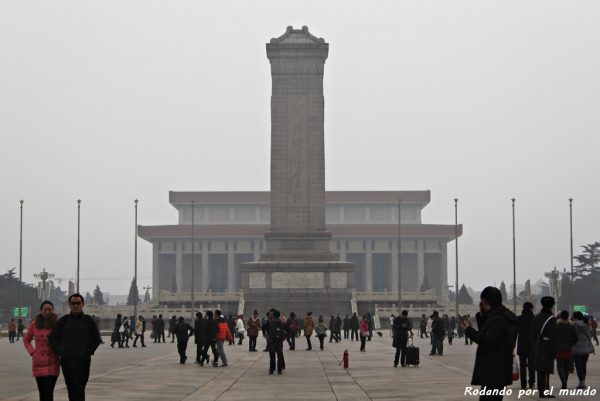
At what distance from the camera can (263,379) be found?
92.6 ft

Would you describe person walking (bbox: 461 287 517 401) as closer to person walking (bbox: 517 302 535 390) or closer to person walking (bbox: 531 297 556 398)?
person walking (bbox: 531 297 556 398)

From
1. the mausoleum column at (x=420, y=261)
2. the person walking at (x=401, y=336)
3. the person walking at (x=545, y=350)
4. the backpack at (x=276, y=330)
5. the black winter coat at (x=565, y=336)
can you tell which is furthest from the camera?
the mausoleum column at (x=420, y=261)

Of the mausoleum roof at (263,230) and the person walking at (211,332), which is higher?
the mausoleum roof at (263,230)

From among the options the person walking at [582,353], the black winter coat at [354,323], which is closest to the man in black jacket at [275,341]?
the person walking at [582,353]

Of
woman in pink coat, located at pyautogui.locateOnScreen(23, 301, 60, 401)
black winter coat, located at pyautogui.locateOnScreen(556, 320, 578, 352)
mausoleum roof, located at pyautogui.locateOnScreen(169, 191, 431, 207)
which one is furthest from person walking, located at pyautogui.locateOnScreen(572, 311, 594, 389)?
mausoleum roof, located at pyautogui.locateOnScreen(169, 191, 431, 207)

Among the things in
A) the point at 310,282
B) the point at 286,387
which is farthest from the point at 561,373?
the point at 310,282

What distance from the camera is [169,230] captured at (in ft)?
497

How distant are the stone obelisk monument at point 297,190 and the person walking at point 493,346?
79.0 meters

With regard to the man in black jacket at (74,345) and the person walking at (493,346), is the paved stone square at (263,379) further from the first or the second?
the person walking at (493,346)

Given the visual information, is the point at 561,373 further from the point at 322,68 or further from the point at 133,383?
the point at 322,68

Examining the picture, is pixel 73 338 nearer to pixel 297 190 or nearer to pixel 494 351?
pixel 494 351

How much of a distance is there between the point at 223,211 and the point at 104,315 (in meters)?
77.8

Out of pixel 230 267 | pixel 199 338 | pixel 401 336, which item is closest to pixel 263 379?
pixel 199 338

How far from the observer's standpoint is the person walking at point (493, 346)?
14180mm
